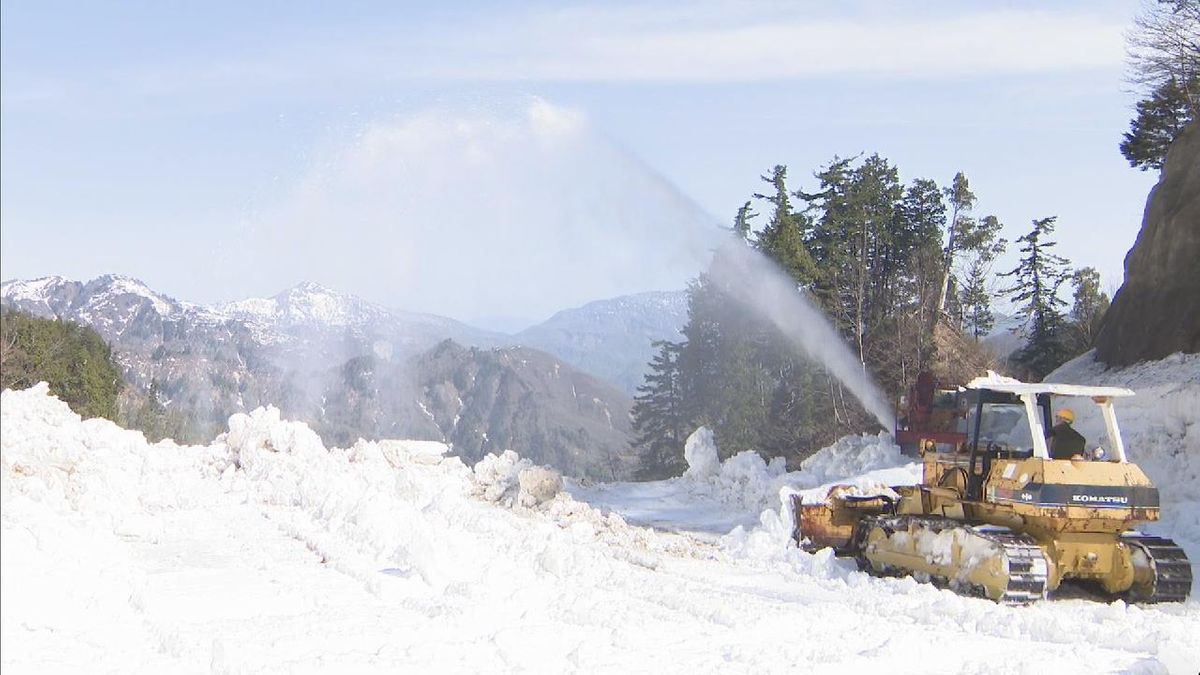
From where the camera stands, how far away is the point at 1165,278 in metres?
26.4

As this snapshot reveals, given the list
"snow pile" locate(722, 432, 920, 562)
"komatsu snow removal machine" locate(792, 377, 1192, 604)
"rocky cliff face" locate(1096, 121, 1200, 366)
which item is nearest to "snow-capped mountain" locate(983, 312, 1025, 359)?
"rocky cliff face" locate(1096, 121, 1200, 366)

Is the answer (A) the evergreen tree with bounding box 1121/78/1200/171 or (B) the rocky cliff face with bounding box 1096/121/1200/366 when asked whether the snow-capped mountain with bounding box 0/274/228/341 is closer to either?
A: (B) the rocky cliff face with bounding box 1096/121/1200/366

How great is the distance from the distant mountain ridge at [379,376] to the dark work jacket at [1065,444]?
69.7ft

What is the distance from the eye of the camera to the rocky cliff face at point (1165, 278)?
24922mm

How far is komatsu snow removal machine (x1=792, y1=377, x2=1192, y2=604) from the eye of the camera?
42.8ft

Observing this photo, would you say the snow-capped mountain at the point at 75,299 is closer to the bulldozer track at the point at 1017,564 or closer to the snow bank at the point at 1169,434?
the bulldozer track at the point at 1017,564

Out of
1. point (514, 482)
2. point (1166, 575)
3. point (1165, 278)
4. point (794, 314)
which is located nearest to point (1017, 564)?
point (1166, 575)

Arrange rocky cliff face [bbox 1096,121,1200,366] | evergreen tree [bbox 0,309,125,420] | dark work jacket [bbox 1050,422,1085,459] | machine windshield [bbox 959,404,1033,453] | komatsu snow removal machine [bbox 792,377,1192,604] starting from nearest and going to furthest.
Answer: evergreen tree [bbox 0,309,125,420] < komatsu snow removal machine [bbox 792,377,1192,604] < dark work jacket [bbox 1050,422,1085,459] < machine windshield [bbox 959,404,1033,453] < rocky cliff face [bbox 1096,121,1200,366]

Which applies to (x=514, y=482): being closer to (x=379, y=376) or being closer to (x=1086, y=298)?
(x=1086, y=298)

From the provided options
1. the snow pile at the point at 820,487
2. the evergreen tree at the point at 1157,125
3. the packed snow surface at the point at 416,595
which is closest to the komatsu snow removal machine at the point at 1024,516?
the packed snow surface at the point at 416,595

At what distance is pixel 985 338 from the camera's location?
163ft

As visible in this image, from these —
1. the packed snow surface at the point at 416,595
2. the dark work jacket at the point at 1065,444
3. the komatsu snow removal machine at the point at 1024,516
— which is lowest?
the packed snow surface at the point at 416,595

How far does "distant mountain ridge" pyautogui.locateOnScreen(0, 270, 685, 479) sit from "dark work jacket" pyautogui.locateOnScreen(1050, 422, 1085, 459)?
2124 centimetres

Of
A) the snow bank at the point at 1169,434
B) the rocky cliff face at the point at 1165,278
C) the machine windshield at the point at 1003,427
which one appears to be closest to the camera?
the machine windshield at the point at 1003,427
